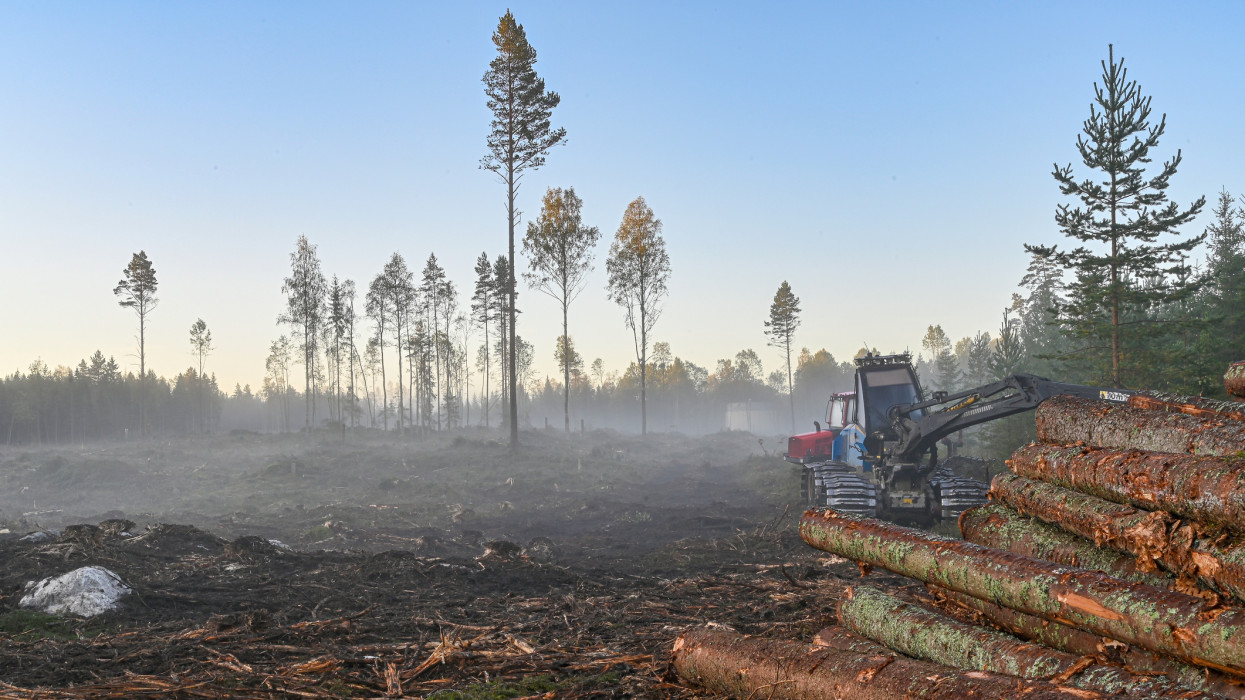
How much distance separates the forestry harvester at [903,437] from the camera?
1173cm

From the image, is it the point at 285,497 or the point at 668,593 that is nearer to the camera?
the point at 668,593

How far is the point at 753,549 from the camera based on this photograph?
12.8 metres

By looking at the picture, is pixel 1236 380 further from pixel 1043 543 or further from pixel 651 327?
pixel 651 327

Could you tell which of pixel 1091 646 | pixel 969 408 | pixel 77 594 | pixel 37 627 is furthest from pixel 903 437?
pixel 37 627

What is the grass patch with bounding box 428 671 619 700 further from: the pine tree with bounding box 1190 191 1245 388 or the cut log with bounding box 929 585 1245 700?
the pine tree with bounding box 1190 191 1245 388

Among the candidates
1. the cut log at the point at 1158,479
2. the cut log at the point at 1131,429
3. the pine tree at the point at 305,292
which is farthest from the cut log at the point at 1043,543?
the pine tree at the point at 305,292

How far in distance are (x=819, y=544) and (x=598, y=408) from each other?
113 m

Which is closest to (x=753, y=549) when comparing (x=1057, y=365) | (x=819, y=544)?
(x=819, y=544)

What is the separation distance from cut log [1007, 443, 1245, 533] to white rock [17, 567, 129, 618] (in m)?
9.19

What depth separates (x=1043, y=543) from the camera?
5051 mm

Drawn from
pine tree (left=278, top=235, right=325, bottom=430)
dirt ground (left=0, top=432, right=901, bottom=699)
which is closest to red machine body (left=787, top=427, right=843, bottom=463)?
dirt ground (left=0, top=432, right=901, bottom=699)

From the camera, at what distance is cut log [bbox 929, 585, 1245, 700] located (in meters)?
3.15

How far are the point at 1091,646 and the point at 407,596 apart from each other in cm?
708

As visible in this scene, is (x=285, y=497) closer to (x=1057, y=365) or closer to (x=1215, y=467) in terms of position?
(x=1215, y=467)
